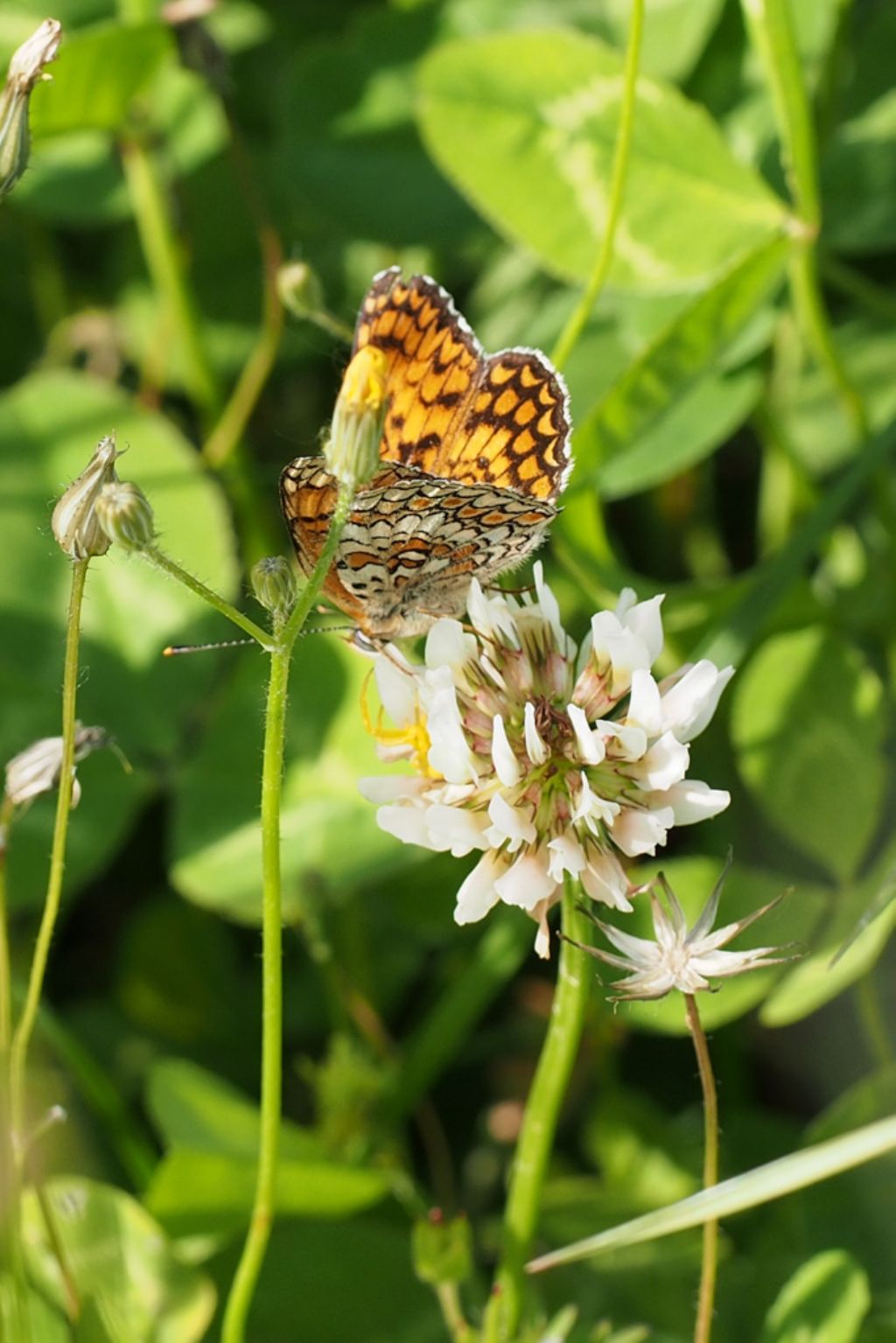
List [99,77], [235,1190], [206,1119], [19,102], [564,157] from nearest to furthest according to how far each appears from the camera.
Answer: [19,102] < [235,1190] < [206,1119] < [564,157] < [99,77]

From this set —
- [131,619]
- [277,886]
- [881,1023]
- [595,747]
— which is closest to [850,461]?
[881,1023]

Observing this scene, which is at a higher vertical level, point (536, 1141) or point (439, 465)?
point (439, 465)

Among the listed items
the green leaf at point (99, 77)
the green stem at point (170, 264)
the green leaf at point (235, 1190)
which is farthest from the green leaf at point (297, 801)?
the green leaf at point (99, 77)

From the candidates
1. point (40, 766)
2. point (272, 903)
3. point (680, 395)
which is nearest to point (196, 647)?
point (40, 766)

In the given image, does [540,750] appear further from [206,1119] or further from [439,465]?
[206,1119]

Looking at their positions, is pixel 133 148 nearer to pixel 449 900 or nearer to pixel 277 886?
pixel 449 900

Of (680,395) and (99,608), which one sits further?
(99,608)

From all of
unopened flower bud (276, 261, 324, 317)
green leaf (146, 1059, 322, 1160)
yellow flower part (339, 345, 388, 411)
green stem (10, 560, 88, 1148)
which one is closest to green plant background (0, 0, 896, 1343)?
green leaf (146, 1059, 322, 1160)
